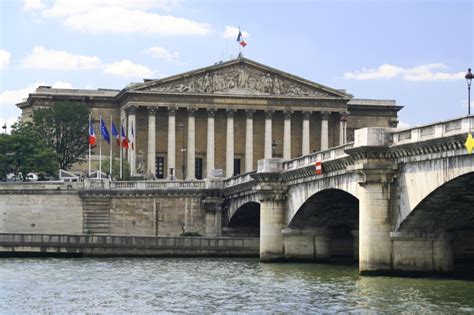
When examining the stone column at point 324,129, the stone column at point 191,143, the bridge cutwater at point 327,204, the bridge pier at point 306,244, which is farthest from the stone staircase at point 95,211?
the stone column at point 324,129

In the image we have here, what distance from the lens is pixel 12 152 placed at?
447 feet

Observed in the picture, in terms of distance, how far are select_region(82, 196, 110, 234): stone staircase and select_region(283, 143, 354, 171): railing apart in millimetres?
37439

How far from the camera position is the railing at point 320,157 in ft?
238

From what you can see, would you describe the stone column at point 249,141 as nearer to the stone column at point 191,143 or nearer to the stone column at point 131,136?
the stone column at point 191,143

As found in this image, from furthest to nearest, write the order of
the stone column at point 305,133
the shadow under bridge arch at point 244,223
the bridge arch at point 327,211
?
the stone column at point 305,133
the shadow under bridge arch at point 244,223
the bridge arch at point 327,211

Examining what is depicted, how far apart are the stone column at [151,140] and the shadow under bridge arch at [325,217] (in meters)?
66.6

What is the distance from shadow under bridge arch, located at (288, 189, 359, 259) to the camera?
81688 millimetres

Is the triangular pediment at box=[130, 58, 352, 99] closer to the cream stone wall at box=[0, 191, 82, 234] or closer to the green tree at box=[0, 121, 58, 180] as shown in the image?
the green tree at box=[0, 121, 58, 180]

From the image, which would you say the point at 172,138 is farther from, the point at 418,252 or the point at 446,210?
the point at 446,210

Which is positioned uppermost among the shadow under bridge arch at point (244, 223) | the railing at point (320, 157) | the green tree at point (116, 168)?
the green tree at point (116, 168)

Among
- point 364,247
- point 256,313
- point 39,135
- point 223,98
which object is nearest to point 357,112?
point 223,98

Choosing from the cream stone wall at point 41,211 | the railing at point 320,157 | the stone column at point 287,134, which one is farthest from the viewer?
the stone column at point 287,134

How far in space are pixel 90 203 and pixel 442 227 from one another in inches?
2400

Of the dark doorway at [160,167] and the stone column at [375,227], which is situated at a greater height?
the dark doorway at [160,167]
